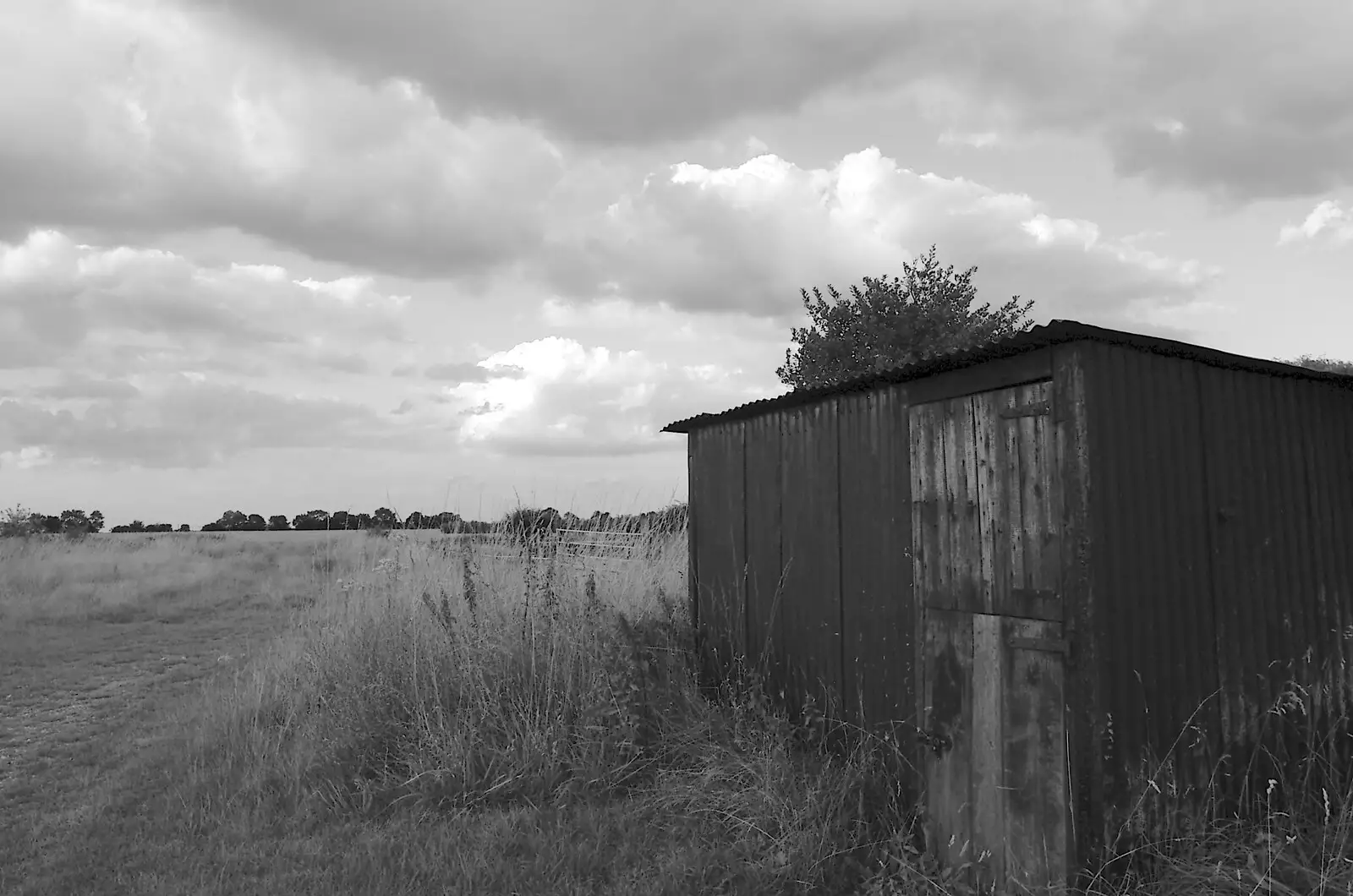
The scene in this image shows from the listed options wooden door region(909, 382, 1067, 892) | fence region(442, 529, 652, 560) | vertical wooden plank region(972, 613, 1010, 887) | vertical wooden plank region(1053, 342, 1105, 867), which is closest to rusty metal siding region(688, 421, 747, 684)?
fence region(442, 529, 652, 560)

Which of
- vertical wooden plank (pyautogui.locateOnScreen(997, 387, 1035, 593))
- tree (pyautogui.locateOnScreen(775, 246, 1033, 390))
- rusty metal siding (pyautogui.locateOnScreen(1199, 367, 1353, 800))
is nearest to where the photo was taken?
vertical wooden plank (pyautogui.locateOnScreen(997, 387, 1035, 593))

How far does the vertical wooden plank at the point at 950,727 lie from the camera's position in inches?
174

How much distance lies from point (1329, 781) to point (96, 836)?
6.95m

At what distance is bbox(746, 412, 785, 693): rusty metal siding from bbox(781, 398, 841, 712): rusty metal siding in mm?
99

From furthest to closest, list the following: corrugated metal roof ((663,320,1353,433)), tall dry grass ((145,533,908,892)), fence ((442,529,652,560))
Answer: fence ((442,529,652,560))
tall dry grass ((145,533,908,892))
corrugated metal roof ((663,320,1353,433))

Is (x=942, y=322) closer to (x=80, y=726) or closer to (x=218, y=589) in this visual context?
(x=80, y=726)

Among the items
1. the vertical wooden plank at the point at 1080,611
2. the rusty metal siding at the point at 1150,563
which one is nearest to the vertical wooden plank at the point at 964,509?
the vertical wooden plank at the point at 1080,611

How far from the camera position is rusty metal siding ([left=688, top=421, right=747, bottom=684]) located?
6.95m

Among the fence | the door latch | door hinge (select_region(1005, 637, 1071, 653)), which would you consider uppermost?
the fence

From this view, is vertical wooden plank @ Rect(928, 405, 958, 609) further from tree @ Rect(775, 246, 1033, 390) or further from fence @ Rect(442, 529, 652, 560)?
tree @ Rect(775, 246, 1033, 390)

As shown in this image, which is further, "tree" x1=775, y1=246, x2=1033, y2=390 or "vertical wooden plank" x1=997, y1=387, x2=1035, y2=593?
"tree" x1=775, y1=246, x2=1033, y2=390

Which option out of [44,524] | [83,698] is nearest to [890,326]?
[83,698]

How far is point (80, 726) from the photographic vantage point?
316 inches

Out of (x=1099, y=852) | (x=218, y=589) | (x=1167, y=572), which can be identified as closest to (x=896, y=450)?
(x=1167, y=572)
